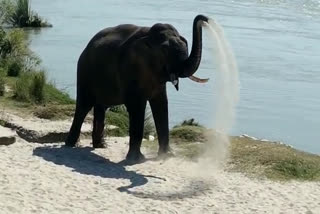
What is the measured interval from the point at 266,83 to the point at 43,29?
48.7ft

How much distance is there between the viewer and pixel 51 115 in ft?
46.2

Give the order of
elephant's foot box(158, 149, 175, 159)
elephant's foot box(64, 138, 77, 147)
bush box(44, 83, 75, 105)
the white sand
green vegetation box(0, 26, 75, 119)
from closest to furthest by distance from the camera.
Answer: the white sand → elephant's foot box(158, 149, 175, 159) → elephant's foot box(64, 138, 77, 147) → green vegetation box(0, 26, 75, 119) → bush box(44, 83, 75, 105)

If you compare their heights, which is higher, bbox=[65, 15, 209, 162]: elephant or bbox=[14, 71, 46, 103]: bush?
bbox=[65, 15, 209, 162]: elephant

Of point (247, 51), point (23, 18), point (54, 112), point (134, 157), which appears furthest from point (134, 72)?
point (23, 18)

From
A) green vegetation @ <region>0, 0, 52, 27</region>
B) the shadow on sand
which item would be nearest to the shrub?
the shadow on sand

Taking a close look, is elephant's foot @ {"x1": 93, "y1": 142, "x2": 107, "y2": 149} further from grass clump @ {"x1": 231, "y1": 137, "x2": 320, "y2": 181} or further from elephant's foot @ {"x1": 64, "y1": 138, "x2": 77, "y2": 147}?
grass clump @ {"x1": 231, "y1": 137, "x2": 320, "y2": 181}

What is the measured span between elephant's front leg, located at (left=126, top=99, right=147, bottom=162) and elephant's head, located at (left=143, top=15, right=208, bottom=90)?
0.51m

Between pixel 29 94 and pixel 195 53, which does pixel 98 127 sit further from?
pixel 29 94

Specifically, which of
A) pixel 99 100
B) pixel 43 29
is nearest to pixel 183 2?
pixel 43 29

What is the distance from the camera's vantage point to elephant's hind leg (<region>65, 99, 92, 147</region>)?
12.1 m

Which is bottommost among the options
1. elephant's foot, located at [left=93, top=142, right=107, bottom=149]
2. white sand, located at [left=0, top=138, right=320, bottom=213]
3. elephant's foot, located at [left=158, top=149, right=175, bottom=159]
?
elephant's foot, located at [left=93, top=142, right=107, bottom=149]

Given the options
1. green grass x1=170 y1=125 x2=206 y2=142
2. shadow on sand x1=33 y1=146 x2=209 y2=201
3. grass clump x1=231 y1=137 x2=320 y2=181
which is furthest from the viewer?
green grass x1=170 y1=125 x2=206 y2=142

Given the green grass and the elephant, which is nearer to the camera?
the elephant

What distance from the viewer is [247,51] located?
30797 millimetres
